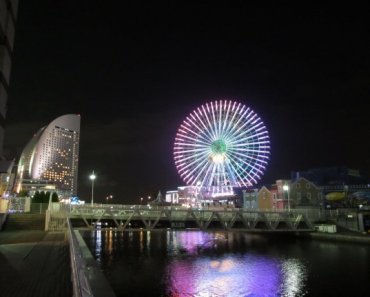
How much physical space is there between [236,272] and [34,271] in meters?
24.3

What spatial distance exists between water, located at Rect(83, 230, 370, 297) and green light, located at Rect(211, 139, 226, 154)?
36.7 meters

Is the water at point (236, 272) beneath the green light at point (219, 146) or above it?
beneath

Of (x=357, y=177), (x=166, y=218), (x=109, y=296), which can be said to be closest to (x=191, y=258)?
(x=166, y=218)

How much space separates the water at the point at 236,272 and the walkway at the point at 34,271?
6692mm

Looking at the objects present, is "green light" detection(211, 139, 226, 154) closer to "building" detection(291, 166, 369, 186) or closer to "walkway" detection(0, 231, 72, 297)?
"walkway" detection(0, 231, 72, 297)

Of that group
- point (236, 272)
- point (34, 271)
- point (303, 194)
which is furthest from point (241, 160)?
point (34, 271)

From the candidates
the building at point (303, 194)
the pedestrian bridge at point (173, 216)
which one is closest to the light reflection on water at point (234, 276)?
the pedestrian bridge at point (173, 216)

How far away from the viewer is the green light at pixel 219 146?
9138 centimetres

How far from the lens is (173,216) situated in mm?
69250

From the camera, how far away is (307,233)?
264ft

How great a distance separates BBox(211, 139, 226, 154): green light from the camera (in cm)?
9138

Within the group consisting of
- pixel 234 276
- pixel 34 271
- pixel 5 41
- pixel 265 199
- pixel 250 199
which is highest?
pixel 5 41

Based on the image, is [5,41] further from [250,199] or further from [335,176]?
[335,176]

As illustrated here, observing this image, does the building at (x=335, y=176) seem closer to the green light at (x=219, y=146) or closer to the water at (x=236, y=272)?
the green light at (x=219, y=146)
